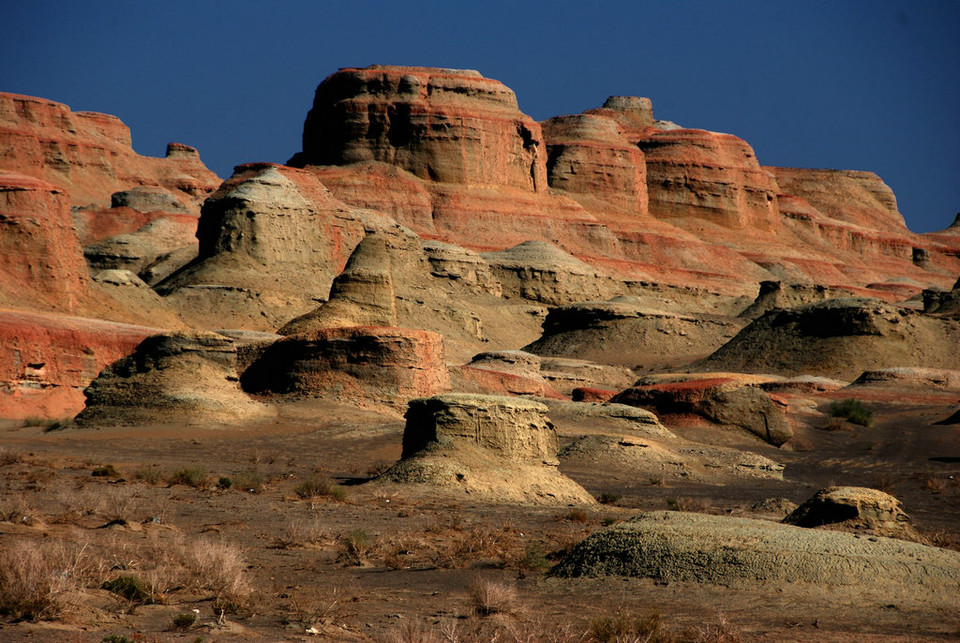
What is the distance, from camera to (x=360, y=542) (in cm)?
1251

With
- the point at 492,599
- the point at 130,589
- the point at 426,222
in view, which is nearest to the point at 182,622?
the point at 130,589

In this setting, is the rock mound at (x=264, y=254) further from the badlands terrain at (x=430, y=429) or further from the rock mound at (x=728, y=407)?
the rock mound at (x=728, y=407)

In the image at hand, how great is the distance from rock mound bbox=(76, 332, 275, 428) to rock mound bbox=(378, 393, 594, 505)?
822 cm

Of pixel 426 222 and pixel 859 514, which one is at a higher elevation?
pixel 426 222

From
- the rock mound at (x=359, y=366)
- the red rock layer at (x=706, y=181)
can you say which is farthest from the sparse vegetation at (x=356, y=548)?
the red rock layer at (x=706, y=181)

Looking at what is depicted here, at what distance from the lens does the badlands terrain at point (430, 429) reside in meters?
9.78

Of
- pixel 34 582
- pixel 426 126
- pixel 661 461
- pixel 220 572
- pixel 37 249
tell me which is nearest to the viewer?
pixel 34 582

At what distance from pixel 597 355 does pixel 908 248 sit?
249ft

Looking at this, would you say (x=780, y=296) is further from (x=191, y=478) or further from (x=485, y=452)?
(x=191, y=478)

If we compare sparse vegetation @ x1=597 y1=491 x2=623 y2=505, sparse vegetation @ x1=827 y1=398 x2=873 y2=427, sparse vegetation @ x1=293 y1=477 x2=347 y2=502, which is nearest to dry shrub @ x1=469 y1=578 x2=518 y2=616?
sparse vegetation @ x1=293 y1=477 x2=347 y2=502

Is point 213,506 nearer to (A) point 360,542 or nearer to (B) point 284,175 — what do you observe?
(A) point 360,542

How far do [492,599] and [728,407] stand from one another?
23.0 m

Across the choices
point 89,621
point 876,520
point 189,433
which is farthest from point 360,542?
point 189,433

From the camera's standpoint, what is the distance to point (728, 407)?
1243 inches
